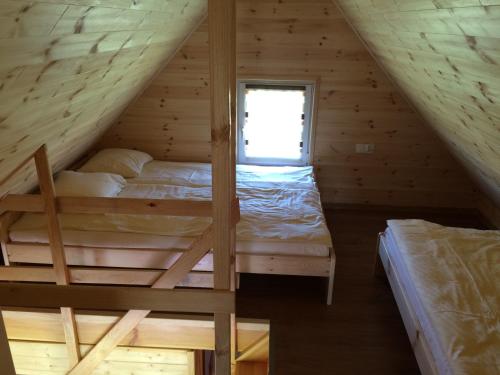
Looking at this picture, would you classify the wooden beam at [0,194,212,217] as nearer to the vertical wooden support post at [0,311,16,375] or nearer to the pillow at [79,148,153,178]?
the vertical wooden support post at [0,311,16,375]

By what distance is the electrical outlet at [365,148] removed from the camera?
411 cm

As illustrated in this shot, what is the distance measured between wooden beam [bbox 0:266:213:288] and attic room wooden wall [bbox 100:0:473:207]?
6.21 feet

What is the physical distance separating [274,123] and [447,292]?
261 cm

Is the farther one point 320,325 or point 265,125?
point 265,125

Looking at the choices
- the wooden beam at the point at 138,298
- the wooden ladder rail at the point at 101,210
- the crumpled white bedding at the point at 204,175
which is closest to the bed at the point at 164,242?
the wooden ladder rail at the point at 101,210

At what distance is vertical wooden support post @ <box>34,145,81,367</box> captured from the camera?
7.06 ft

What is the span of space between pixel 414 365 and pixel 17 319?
96.4 inches

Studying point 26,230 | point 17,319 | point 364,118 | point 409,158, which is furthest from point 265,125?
point 17,319

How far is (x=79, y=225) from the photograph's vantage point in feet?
9.09

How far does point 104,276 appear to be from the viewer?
2625mm

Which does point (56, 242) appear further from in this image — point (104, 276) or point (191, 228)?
point (191, 228)

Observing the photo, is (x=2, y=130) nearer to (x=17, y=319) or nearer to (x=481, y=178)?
(x=17, y=319)

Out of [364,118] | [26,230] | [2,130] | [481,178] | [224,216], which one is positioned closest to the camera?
[224,216]

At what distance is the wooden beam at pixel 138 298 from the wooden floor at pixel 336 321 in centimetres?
149
